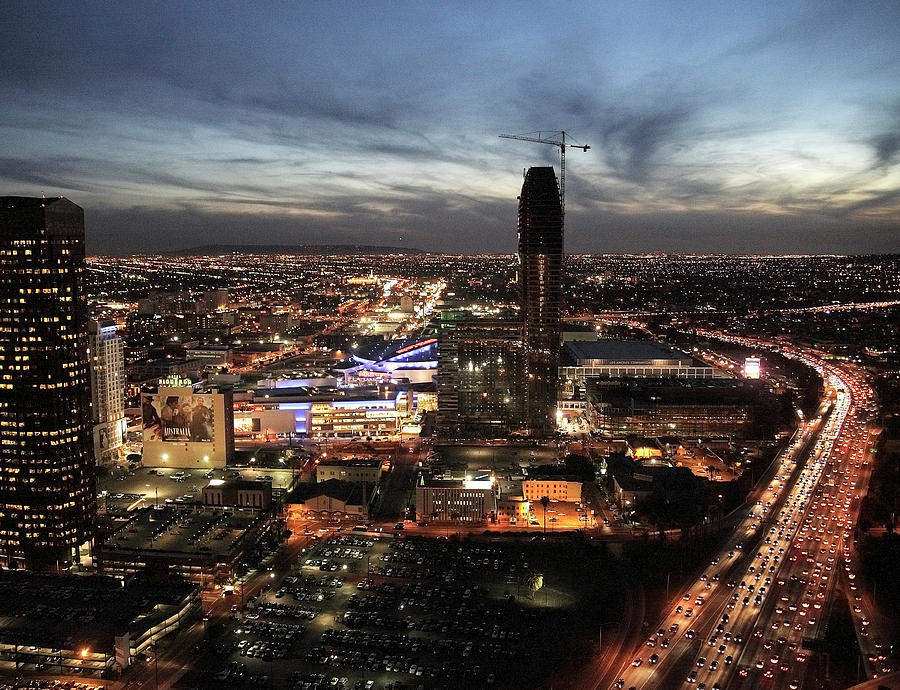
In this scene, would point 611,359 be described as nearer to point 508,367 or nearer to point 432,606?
point 508,367

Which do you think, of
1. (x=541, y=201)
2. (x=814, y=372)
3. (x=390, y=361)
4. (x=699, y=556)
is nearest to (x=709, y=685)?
(x=699, y=556)

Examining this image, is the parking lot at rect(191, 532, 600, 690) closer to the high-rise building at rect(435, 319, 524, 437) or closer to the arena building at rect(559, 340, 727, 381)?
the high-rise building at rect(435, 319, 524, 437)

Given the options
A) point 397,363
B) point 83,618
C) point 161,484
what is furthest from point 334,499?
point 397,363

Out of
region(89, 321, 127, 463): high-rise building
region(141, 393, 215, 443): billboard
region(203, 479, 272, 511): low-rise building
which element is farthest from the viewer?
region(89, 321, 127, 463): high-rise building

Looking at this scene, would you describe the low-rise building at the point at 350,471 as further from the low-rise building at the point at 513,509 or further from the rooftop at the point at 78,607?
the rooftop at the point at 78,607

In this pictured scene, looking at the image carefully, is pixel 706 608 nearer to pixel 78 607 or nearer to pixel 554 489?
pixel 554 489

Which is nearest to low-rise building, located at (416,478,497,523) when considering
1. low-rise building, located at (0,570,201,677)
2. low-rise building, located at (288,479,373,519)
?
low-rise building, located at (288,479,373,519)
